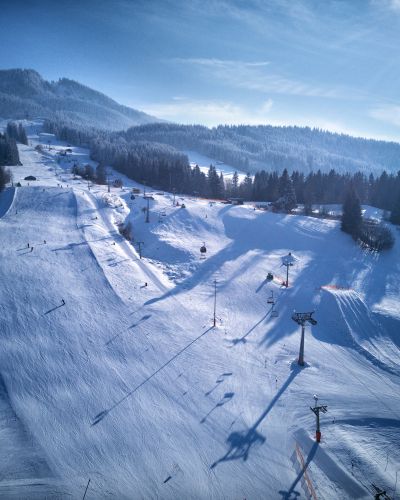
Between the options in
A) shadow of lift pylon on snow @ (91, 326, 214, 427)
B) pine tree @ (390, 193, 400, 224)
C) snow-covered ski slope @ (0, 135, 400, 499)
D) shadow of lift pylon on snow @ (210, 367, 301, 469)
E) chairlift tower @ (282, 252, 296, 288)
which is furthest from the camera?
pine tree @ (390, 193, 400, 224)

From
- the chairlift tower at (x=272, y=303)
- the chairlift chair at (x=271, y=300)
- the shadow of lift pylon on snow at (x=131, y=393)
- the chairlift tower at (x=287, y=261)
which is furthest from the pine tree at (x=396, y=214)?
the shadow of lift pylon on snow at (x=131, y=393)

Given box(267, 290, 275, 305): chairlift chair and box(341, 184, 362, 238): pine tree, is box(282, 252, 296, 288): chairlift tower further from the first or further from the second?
box(341, 184, 362, 238): pine tree

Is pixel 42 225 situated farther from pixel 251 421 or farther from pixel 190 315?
pixel 251 421

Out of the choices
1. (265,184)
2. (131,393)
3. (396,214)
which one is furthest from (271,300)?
(265,184)

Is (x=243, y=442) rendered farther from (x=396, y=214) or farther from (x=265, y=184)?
(x=265, y=184)

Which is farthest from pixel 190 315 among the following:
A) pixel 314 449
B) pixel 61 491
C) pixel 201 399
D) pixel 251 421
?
pixel 61 491

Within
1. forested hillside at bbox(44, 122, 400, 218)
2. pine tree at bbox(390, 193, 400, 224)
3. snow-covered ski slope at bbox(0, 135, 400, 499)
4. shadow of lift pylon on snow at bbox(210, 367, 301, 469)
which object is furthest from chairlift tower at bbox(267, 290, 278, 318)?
pine tree at bbox(390, 193, 400, 224)
